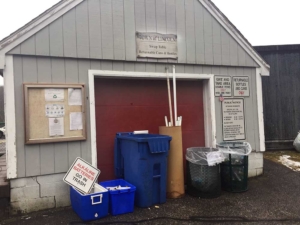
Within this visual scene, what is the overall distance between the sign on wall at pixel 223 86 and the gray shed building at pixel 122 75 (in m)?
0.02

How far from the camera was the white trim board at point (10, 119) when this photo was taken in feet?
13.3

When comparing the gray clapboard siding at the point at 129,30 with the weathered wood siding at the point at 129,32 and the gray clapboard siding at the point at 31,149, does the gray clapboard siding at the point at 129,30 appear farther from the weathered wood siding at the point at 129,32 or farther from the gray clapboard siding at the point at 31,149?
the gray clapboard siding at the point at 31,149

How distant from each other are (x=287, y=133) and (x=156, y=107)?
543cm

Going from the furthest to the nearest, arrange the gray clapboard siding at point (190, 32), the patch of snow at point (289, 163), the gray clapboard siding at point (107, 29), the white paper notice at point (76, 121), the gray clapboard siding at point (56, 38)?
the patch of snow at point (289, 163) < the gray clapboard siding at point (190, 32) < the gray clapboard siding at point (107, 29) < the white paper notice at point (76, 121) < the gray clapboard siding at point (56, 38)

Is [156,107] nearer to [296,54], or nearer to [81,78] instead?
[81,78]

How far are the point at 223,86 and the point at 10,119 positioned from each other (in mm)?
4291

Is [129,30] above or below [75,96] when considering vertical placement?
above

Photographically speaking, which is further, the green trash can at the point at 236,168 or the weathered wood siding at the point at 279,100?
the weathered wood siding at the point at 279,100

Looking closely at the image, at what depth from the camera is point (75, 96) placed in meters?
4.55

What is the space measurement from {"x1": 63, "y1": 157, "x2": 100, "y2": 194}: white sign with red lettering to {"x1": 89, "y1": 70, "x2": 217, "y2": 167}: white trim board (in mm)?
422

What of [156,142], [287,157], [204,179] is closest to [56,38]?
[156,142]

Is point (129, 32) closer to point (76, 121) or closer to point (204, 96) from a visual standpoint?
point (76, 121)

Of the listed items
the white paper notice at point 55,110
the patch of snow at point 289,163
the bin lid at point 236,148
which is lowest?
the patch of snow at point 289,163

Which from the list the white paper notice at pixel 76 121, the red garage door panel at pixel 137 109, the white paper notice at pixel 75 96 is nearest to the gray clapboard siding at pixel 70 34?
the white paper notice at pixel 75 96
